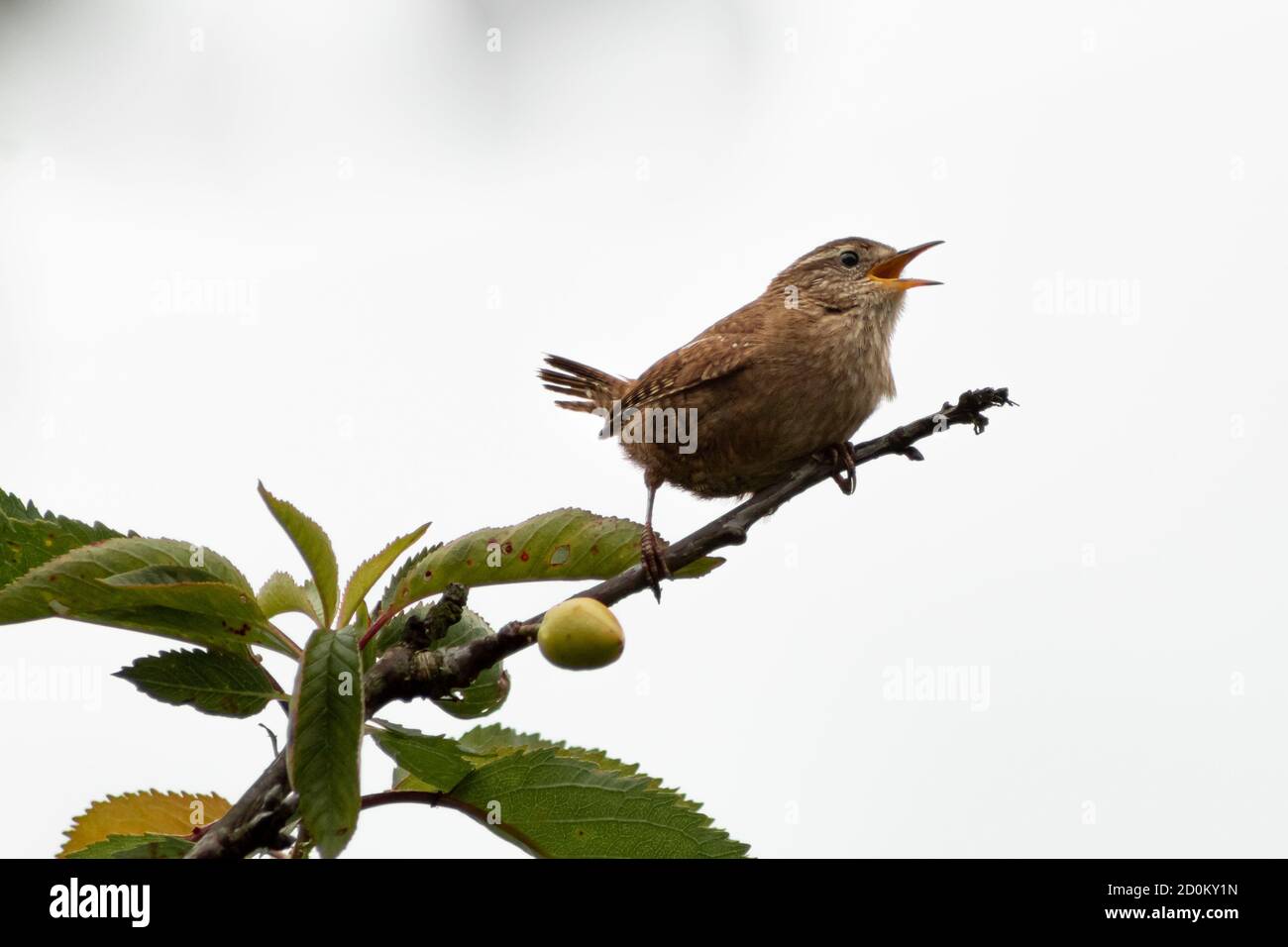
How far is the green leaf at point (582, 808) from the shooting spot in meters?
1.96

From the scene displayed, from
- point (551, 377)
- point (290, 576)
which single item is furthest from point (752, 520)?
point (551, 377)

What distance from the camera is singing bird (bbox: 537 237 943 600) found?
3.81 metres

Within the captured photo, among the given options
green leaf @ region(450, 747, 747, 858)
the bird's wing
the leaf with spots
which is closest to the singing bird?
the bird's wing

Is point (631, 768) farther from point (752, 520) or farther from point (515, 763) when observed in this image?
point (752, 520)

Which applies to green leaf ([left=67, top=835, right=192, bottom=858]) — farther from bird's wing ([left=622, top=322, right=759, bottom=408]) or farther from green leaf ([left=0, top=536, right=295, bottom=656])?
bird's wing ([left=622, top=322, right=759, bottom=408])

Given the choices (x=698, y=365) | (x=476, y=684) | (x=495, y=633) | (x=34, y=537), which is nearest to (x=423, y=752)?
(x=476, y=684)

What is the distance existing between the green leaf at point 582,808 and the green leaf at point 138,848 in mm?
419

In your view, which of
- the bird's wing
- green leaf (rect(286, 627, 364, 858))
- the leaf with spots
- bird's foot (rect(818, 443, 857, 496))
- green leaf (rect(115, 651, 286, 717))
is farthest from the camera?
the bird's wing

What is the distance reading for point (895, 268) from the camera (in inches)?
195

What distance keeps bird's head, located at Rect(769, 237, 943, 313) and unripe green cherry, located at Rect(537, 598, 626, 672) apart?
2956 millimetres

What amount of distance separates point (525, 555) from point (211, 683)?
21.1 inches

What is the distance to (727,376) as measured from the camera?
4.21 metres

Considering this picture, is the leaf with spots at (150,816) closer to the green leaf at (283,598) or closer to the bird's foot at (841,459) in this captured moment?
the green leaf at (283,598)

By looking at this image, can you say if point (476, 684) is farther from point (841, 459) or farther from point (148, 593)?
point (841, 459)
